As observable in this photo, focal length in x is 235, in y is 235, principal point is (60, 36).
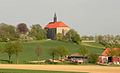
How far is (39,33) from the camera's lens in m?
191

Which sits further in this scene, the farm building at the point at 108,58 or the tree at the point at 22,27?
the tree at the point at 22,27

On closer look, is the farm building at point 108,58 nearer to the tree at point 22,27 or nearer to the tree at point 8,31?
the tree at point 8,31

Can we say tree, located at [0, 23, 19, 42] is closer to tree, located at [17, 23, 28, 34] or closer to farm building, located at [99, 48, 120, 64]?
tree, located at [17, 23, 28, 34]

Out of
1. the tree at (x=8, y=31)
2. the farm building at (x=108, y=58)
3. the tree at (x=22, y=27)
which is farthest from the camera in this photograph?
the tree at (x=22, y=27)

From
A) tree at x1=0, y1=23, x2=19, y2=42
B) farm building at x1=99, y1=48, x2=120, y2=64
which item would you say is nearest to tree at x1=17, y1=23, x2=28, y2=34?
tree at x1=0, y1=23, x2=19, y2=42

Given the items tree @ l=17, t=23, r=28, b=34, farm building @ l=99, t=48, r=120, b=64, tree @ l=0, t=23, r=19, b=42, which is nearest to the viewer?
farm building @ l=99, t=48, r=120, b=64

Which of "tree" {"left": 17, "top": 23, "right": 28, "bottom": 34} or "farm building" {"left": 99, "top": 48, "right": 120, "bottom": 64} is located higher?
"tree" {"left": 17, "top": 23, "right": 28, "bottom": 34}

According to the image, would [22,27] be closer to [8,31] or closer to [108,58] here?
[8,31]

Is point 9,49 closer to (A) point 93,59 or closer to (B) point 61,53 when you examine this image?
(B) point 61,53

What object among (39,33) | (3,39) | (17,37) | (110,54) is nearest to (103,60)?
(110,54)

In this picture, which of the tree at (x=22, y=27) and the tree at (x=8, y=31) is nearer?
the tree at (x=8, y=31)

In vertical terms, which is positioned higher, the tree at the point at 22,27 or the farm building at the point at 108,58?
the tree at the point at 22,27

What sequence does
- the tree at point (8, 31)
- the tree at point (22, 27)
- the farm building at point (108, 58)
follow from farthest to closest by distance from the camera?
1. the tree at point (22, 27)
2. the tree at point (8, 31)
3. the farm building at point (108, 58)

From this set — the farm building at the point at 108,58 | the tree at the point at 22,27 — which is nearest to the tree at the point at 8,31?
the tree at the point at 22,27
